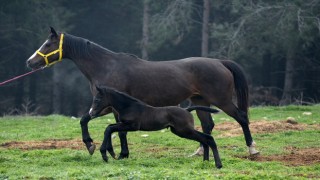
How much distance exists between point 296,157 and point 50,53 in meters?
5.00

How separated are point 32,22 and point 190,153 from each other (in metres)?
22.1

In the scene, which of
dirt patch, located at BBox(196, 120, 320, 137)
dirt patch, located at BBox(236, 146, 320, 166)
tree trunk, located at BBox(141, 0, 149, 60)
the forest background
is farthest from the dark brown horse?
tree trunk, located at BBox(141, 0, 149, 60)

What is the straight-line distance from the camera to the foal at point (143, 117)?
10.1m

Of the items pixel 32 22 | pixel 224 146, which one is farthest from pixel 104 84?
pixel 32 22

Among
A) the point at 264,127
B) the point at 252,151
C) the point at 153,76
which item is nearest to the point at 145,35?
the point at 264,127

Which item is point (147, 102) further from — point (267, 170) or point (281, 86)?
point (281, 86)

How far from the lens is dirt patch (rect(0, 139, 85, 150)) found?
1290 cm

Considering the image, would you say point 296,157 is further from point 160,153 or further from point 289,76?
point 289,76

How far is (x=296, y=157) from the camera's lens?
11.4 metres

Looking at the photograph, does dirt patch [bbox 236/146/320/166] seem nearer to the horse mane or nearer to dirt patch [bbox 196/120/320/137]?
dirt patch [bbox 196/120/320/137]

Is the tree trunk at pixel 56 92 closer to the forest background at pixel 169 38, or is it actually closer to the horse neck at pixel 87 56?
the forest background at pixel 169 38

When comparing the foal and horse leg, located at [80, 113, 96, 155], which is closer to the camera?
the foal

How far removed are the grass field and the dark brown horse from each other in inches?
30.1

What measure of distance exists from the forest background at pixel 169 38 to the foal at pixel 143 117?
18.1 meters
